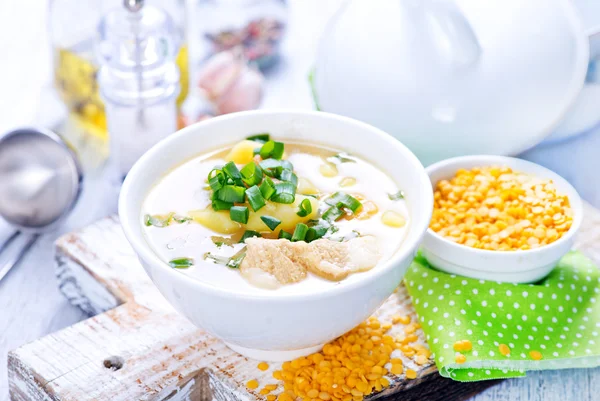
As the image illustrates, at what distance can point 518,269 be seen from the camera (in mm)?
1930

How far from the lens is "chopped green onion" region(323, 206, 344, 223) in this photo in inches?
68.6

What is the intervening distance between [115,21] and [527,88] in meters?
1.18

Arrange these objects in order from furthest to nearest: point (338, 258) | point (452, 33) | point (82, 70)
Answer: point (82, 70)
point (452, 33)
point (338, 258)

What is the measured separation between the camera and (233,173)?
1.75 m

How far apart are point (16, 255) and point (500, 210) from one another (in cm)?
126

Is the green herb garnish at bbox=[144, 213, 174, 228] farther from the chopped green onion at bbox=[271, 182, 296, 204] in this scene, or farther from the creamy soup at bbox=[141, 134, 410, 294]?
the chopped green onion at bbox=[271, 182, 296, 204]

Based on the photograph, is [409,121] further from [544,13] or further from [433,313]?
[433,313]

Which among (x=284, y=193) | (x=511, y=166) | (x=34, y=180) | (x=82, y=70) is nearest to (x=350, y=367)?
(x=284, y=193)

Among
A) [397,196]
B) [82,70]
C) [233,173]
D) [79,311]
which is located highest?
[233,173]

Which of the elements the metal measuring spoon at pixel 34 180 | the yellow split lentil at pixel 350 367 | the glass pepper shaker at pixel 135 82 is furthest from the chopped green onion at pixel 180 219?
the glass pepper shaker at pixel 135 82

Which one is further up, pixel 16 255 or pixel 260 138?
pixel 260 138

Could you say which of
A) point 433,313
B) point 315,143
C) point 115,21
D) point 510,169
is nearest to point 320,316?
point 433,313

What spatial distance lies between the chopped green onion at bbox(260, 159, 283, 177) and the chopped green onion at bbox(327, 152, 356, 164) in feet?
0.55

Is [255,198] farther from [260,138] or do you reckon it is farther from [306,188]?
[260,138]
